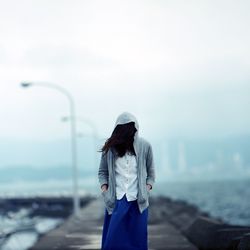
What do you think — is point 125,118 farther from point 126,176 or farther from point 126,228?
point 126,228

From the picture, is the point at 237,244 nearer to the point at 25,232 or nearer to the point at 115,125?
the point at 115,125

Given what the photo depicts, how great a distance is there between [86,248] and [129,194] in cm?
485

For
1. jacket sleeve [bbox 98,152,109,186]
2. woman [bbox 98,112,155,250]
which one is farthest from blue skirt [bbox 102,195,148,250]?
jacket sleeve [bbox 98,152,109,186]

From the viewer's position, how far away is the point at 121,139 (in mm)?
6684

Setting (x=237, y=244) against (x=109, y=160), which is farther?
(x=237, y=244)

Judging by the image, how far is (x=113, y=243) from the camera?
662 centimetres

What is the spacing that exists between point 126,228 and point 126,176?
1.63ft

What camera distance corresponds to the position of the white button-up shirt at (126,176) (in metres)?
6.70

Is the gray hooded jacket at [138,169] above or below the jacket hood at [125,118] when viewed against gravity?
below

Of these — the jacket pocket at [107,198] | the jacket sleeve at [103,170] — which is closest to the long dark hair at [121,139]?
the jacket sleeve at [103,170]

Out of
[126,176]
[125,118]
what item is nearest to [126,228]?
[126,176]

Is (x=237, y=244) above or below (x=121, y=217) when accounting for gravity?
below

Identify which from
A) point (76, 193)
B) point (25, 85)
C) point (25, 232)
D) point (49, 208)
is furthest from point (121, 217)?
point (49, 208)

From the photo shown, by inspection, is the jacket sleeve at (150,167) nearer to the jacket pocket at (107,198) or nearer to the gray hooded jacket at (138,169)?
the gray hooded jacket at (138,169)
